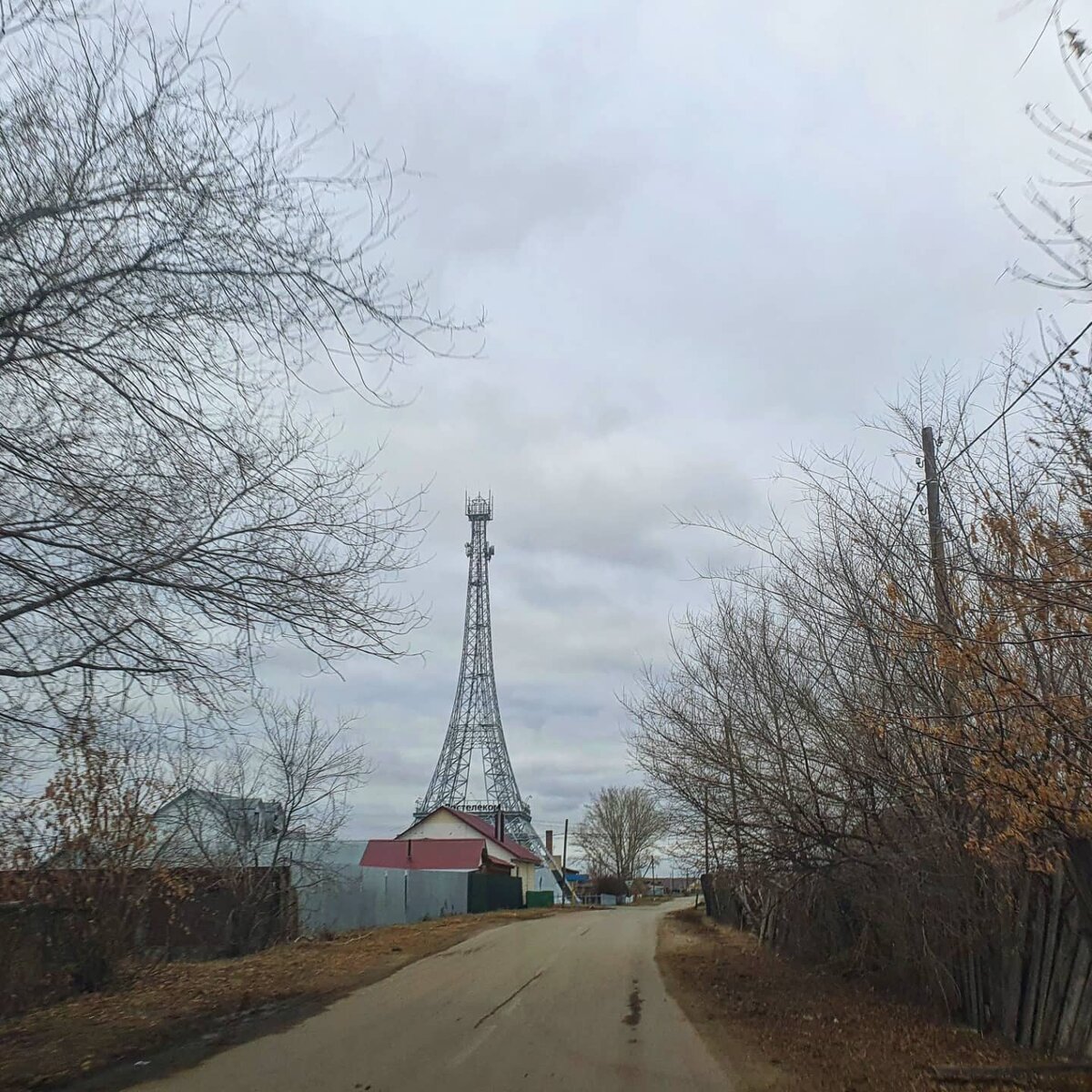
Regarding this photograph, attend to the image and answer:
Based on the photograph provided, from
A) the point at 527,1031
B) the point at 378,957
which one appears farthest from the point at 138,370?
the point at 378,957

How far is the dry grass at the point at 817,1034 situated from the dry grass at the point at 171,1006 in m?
5.01

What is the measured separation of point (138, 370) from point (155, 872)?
9008 mm

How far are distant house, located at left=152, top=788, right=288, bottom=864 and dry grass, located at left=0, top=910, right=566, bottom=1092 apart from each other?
184cm

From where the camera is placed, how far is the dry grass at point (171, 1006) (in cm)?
911

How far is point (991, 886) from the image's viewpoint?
10.2m

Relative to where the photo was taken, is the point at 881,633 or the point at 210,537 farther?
the point at 881,633

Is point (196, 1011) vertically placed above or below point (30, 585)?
below

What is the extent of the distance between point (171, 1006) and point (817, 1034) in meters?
7.25

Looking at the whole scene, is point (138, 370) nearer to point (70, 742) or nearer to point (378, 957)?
point (70, 742)

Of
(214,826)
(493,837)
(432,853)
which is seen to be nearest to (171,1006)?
(214,826)

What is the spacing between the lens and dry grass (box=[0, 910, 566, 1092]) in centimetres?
911

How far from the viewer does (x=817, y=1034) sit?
10945 mm

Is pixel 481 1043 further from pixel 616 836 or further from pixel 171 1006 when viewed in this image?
pixel 616 836

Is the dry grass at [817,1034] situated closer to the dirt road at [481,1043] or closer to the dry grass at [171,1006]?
the dirt road at [481,1043]
